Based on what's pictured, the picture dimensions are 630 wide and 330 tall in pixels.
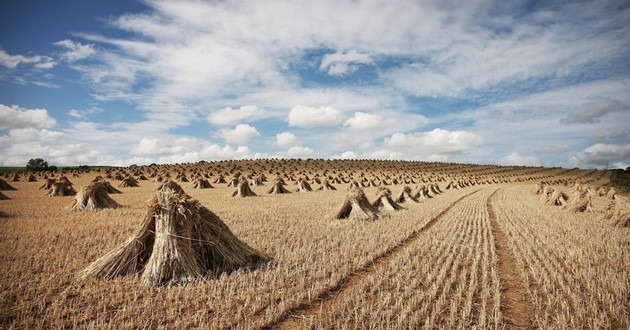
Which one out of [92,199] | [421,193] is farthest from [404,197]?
[92,199]

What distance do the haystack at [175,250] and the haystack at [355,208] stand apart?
23.2 feet

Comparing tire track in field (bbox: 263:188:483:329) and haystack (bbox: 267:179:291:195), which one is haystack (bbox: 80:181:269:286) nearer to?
tire track in field (bbox: 263:188:483:329)

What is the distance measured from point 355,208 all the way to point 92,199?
11664 millimetres

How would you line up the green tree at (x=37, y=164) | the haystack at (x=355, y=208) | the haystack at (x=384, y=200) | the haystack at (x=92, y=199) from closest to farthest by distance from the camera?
1. the haystack at (x=355, y=208)
2. the haystack at (x=92, y=199)
3. the haystack at (x=384, y=200)
4. the green tree at (x=37, y=164)

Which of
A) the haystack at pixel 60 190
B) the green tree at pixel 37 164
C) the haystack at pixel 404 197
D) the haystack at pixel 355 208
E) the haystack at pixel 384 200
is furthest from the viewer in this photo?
the green tree at pixel 37 164

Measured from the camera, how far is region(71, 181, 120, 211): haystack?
1539 centimetres

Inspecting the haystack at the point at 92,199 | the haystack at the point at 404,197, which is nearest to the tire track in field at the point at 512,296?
the haystack at the point at 404,197

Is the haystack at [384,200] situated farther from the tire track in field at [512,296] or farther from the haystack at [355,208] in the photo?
the tire track in field at [512,296]

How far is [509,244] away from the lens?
436 inches

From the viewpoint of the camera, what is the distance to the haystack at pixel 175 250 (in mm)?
6605

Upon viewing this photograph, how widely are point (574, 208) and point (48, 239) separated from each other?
23.8 meters

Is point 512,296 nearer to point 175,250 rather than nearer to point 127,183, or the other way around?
Result: point 175,250

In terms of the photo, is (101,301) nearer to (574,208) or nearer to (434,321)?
(434,321)

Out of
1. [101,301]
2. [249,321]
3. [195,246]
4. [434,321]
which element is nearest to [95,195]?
[195,246]
